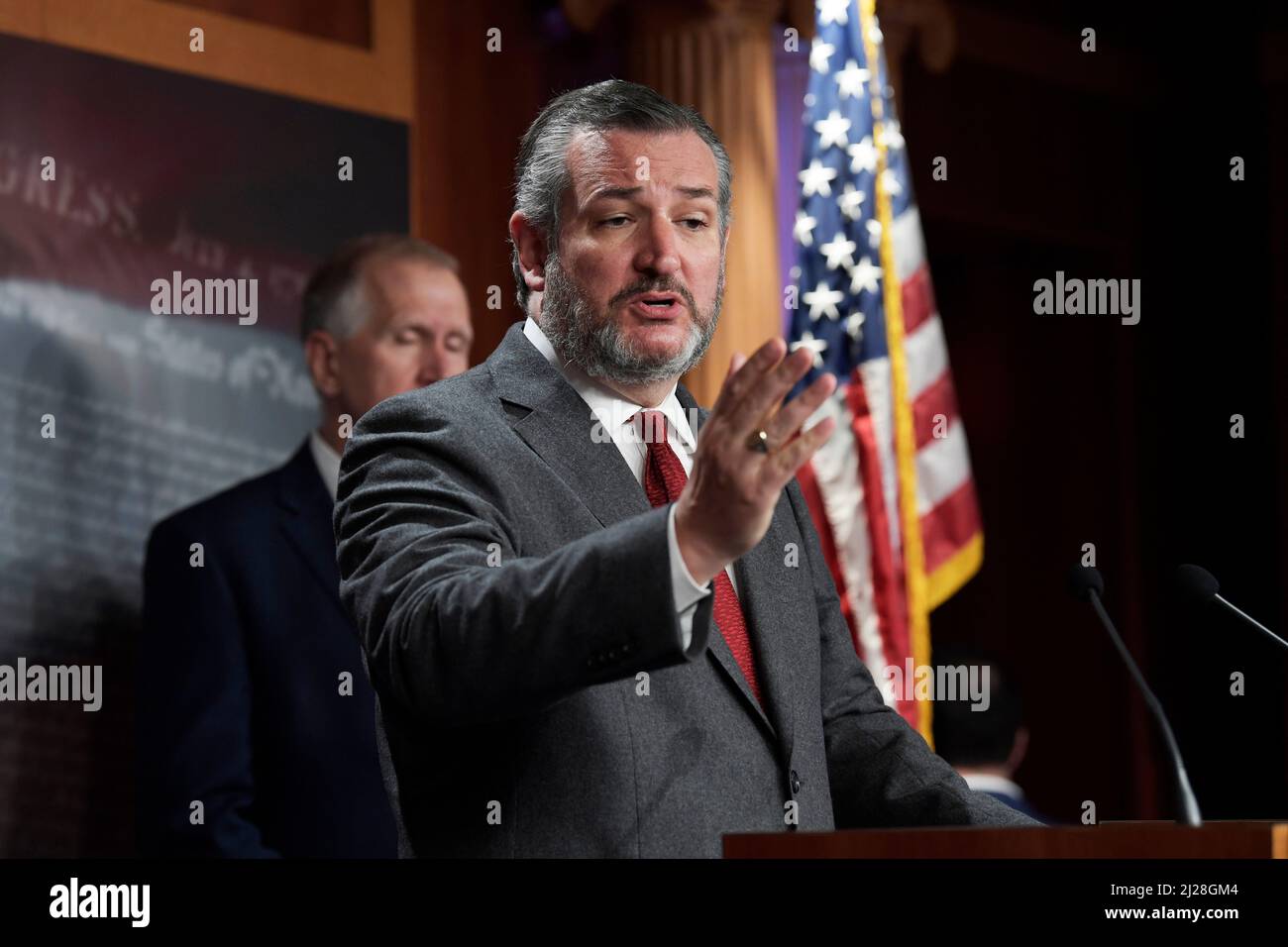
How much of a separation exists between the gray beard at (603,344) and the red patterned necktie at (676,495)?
66 mm

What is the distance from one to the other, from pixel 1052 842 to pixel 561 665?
525 mm

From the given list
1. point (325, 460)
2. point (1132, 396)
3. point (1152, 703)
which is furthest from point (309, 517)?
point (1132, 396)

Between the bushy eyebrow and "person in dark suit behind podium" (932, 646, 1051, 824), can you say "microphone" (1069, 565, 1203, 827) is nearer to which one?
the bushy eyebrow

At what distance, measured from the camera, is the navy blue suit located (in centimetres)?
387

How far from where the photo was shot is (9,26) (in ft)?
14.3

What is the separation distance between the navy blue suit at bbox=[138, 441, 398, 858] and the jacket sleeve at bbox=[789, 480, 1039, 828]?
63.7 inches

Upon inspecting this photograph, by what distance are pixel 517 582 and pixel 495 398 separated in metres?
0.52

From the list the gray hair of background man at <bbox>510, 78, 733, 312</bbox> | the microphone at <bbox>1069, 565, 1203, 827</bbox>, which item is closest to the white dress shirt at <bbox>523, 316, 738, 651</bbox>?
the gray hair of background man at <bbox>510, 78, 733, 312</bbox>

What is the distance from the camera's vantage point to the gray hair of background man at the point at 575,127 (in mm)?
2479

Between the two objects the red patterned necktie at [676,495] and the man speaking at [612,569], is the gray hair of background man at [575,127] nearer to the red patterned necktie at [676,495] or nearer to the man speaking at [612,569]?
the man speaking at [612,569]

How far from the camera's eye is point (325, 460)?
435 cm

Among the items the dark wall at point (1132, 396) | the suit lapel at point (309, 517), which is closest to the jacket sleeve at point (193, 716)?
the suit lapel at point (309, 517)
